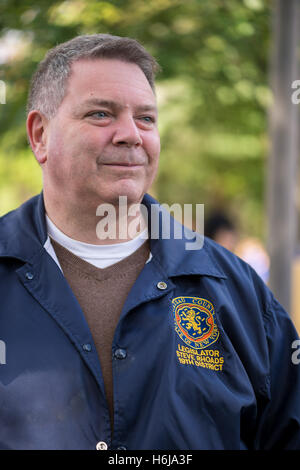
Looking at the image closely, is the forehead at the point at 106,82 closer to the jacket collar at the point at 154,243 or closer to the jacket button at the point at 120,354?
the jacket collar at the point at 154,243

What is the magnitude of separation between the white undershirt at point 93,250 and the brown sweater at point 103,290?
18mm

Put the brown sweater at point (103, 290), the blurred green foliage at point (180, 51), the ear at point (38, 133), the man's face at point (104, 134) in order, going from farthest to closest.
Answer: the blurred green foliage at point (180, 51)
the ear at point (38, 133)
the man's face at point (104, 134)
the brown sweater at point (103, 290)

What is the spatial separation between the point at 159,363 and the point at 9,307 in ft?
1.76

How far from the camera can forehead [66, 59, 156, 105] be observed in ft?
7.46

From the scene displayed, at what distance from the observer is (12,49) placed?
500cm

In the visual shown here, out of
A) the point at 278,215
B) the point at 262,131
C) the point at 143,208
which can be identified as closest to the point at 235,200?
the point at 262,131

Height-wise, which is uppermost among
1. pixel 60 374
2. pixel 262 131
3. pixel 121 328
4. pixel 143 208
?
pixel 262 131

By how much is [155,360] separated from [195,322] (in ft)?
0.66

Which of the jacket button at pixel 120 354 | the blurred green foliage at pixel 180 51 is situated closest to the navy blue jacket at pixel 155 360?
the jacket button at pixel 120 354

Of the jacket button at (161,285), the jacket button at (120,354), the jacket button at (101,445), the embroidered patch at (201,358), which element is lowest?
the jacket button at (101,445)

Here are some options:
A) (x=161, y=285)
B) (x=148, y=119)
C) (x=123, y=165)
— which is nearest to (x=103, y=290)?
(x=161, y=285)

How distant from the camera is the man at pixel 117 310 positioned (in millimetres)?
2061

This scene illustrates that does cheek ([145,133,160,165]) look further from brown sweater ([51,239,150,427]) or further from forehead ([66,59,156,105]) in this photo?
brown sweater ([51,239,150,427])

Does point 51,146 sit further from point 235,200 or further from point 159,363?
point 235,200
